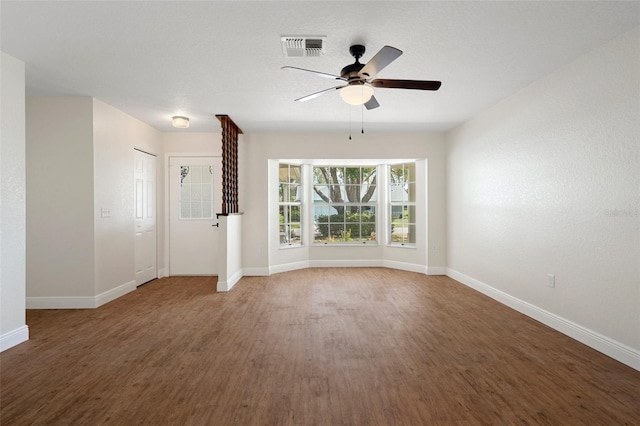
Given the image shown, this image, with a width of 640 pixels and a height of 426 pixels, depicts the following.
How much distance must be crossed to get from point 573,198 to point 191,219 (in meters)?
5.36

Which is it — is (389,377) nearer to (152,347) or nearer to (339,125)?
(152,347)

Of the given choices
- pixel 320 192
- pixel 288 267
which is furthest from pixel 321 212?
pixel 288 267

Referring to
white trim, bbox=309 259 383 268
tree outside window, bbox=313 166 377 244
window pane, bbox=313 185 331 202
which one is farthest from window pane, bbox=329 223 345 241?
window pane, bbox=313 185 331 202

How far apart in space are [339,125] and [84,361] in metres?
4.31

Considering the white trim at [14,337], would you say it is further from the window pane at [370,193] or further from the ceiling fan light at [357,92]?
the window pane at [370,193]

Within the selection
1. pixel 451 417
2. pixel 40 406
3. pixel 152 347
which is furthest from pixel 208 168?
pixel 451 417

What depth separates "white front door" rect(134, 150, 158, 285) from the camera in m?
5.18

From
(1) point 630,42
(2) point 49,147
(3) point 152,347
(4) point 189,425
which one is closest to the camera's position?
(4) point 189,425

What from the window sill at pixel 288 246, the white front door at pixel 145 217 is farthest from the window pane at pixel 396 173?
the white front door at pixel 145 217

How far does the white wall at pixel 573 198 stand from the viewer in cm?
258

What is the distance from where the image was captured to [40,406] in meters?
2.02

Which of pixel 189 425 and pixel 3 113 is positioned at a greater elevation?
pixel 3 113

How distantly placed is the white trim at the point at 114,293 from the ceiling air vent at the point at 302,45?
3.59 meters

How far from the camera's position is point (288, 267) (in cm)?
624
